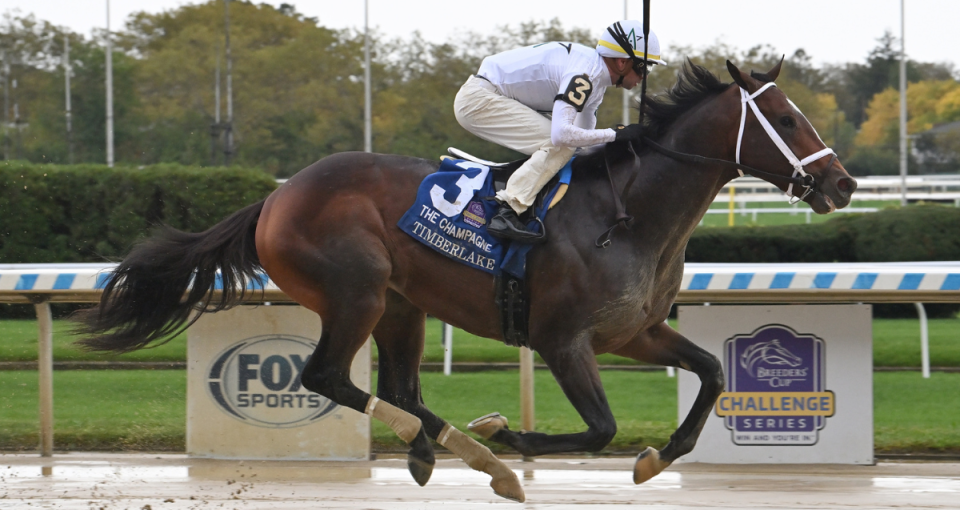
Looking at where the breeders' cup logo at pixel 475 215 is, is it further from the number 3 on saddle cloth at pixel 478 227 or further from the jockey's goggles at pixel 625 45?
the jockey's goggles at pixel 625 45

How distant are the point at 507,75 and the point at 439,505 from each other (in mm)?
1700

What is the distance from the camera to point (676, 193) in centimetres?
361

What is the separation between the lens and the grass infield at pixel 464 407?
5.49 meters

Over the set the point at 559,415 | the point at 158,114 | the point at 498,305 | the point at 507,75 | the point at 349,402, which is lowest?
the point at 559,415

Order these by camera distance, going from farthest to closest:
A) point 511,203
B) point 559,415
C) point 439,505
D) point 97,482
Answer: point 559,415 → point 97,482 → point 439,505 → point 511,203

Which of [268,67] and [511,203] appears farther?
[268,67]

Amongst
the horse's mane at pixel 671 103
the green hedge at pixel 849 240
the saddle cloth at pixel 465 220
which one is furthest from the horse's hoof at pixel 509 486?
the green hedge at pixel 849 240

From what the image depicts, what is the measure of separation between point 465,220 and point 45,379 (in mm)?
2802

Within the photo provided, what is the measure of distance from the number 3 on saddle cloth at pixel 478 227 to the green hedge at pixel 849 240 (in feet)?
23.2

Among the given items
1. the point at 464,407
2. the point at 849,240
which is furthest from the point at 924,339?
the point at 849,240

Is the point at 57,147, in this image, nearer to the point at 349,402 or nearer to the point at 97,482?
the point at 97,482

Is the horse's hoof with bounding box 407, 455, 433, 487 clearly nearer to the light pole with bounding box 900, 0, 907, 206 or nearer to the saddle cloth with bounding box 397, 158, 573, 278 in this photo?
the saddle cloth with bounding box 397, 158, 573, 278

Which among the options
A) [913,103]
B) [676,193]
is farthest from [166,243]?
[913,103]

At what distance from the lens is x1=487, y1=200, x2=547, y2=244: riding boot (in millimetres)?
3504
